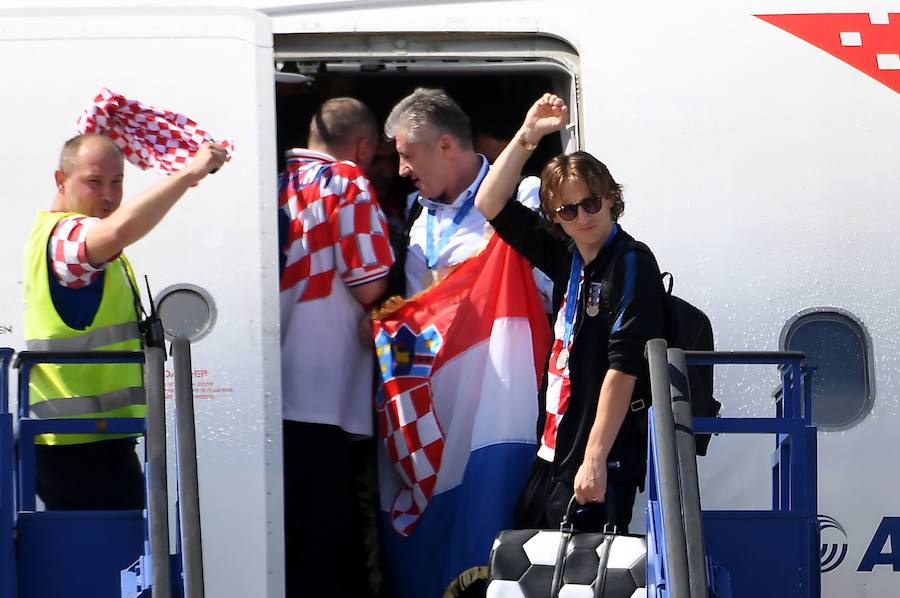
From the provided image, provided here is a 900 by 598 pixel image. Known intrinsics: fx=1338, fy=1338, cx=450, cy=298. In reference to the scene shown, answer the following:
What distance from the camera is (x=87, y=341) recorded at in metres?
4.30

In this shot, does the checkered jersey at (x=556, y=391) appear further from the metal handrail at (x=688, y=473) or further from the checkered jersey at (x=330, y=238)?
the checkered jersey at (x=330, y=238)

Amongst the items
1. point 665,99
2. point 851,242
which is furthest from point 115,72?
point 851,242

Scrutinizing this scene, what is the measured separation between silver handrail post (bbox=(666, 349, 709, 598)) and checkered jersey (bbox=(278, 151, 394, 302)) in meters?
1.47

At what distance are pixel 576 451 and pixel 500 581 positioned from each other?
0.49m

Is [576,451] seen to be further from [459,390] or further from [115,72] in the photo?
[115,72]

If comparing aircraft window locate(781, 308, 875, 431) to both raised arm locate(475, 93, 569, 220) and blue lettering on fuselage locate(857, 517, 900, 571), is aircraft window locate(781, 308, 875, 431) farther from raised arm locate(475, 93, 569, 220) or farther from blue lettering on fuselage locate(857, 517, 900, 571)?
raised arm locate(475, 93, 569, 220)

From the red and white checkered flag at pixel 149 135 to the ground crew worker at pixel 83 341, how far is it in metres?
0.29

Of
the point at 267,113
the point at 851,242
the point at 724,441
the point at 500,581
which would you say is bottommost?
the point at 500,581

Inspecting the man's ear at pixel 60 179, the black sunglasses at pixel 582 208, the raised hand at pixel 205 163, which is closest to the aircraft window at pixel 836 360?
the black sunglasses at pixel 582 208

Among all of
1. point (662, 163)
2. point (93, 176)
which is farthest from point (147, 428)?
point (662, 163)

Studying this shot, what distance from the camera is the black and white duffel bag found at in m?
3.93

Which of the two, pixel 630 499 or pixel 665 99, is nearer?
pixel 630 499

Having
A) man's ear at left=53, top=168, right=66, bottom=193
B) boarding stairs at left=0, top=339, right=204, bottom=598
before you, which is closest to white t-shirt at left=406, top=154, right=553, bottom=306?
man's ear at left=53, top=168, right=66, bottom=193

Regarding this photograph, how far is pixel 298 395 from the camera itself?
484 centimetres
